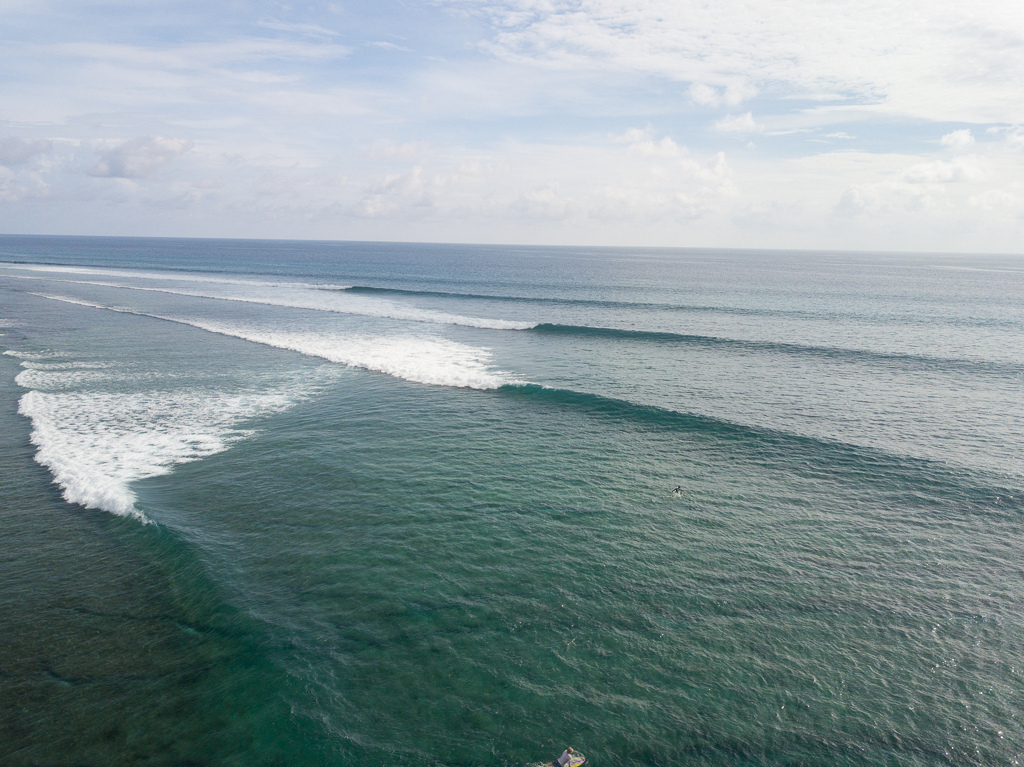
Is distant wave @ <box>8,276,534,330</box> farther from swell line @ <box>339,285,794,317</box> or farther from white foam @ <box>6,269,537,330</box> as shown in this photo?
swell line @ <box>339,285,794,317</box>

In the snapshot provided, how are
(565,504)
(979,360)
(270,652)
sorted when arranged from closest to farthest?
1. (270,652)
2. (565,504)
3. (979,360)

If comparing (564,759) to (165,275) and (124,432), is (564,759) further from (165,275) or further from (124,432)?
(165,275)

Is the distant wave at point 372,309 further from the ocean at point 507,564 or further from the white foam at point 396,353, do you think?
the ocean at point 507,564

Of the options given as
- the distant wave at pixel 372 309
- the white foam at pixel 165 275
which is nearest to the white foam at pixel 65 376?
the distant wave at pixel 372 309

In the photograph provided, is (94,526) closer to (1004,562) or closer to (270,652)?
(270,652)

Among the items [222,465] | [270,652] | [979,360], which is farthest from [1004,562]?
[979,360]

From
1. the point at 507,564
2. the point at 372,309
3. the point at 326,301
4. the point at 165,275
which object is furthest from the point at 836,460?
the point at 165,275

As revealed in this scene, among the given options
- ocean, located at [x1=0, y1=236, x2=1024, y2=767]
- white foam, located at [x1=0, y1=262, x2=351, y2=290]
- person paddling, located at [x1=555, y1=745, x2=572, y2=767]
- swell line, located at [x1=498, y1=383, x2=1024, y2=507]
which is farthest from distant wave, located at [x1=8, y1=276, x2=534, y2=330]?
person paddling, located at [x1=555, y1=745, x2=572, y2=767]
